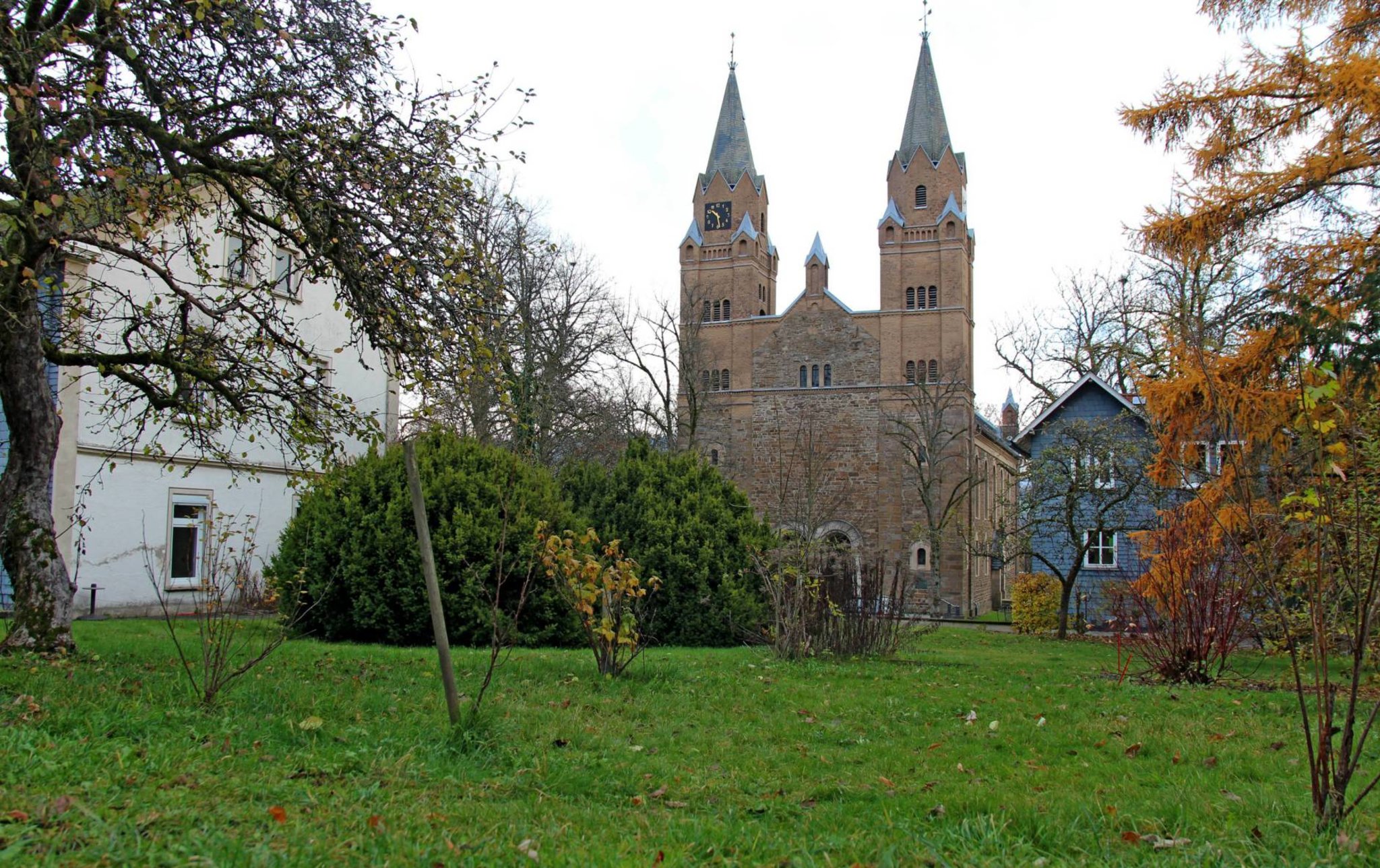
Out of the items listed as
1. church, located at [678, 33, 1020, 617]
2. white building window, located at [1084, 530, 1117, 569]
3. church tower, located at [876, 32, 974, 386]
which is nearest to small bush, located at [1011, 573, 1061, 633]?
white building window, located at [1084, 530, 1117, 569]

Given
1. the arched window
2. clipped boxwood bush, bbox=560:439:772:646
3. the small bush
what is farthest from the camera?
the arched window

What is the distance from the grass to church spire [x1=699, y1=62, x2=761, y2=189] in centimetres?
4601

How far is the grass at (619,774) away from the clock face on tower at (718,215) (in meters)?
44.6

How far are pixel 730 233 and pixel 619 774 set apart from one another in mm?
47842

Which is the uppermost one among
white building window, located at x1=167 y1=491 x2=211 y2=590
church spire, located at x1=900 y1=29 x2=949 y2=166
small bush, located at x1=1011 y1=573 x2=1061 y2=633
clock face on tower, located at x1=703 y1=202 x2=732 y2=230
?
church spire, located at x1=900 y1=29 x2=949 y2=166

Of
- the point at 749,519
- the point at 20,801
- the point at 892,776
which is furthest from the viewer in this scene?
the point at 749,519

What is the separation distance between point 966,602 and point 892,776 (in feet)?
131

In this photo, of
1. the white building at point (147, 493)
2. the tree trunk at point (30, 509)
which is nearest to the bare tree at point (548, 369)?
the white building at point (147, 493)

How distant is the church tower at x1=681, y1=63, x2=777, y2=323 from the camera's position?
2014 inches

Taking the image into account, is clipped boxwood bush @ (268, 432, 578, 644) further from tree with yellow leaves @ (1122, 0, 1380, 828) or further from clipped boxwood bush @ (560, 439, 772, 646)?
tree with yellow leaves @ (1122, 0, 1380, 828)

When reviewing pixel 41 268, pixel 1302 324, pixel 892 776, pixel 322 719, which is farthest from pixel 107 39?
pixel 1302 324

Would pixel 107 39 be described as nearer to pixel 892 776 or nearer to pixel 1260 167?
pixel 892 776

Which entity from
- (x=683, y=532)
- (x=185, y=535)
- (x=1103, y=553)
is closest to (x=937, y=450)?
(x=1103, y=553)

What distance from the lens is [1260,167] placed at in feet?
44.7
